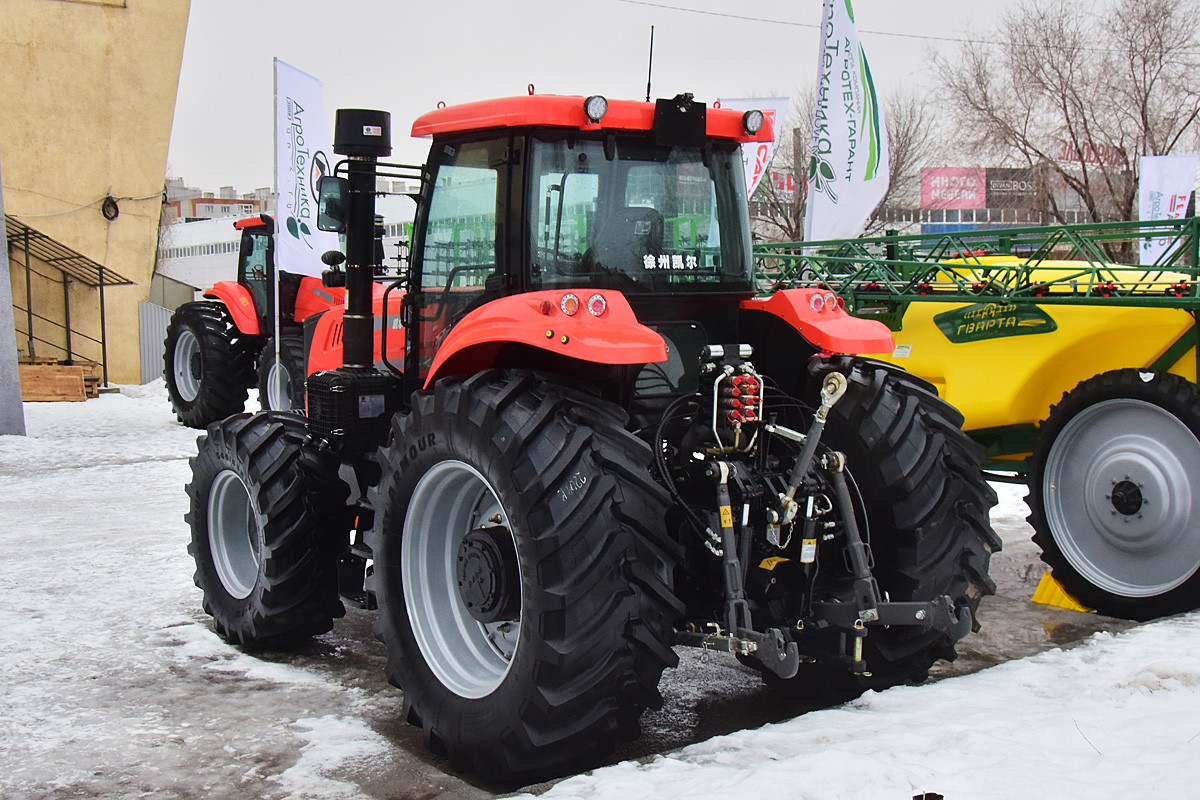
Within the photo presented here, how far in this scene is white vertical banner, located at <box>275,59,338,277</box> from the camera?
12688mm

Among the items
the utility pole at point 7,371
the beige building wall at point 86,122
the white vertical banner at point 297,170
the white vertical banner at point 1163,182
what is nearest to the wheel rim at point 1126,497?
the white vertical banner at point 297,170

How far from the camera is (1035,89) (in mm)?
31812

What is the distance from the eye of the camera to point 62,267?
2156 cm

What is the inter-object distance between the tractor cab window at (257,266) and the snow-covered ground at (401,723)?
845 cm

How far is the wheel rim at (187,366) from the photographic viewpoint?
16125 millimetres

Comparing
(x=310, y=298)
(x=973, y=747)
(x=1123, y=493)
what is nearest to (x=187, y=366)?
(x=310, y=298)

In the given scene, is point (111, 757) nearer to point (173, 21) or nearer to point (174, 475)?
point (174, 475)

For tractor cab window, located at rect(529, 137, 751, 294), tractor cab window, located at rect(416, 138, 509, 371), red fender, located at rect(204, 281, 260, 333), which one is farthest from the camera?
red fender, located at rect(204, 281, 260, 333)

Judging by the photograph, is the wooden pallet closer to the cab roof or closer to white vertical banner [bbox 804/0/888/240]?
white vertical banner [bbox 804/0/888/240]

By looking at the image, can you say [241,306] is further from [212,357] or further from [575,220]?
[575,220]

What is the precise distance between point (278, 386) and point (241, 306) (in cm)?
185

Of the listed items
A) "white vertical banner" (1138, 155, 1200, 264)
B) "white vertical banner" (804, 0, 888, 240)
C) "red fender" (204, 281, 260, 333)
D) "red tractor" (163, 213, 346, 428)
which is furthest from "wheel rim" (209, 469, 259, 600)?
"white vertical banner" (1138, 155, 1200, 264)

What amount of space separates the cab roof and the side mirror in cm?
52

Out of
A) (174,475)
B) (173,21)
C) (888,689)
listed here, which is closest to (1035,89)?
(173,21)
